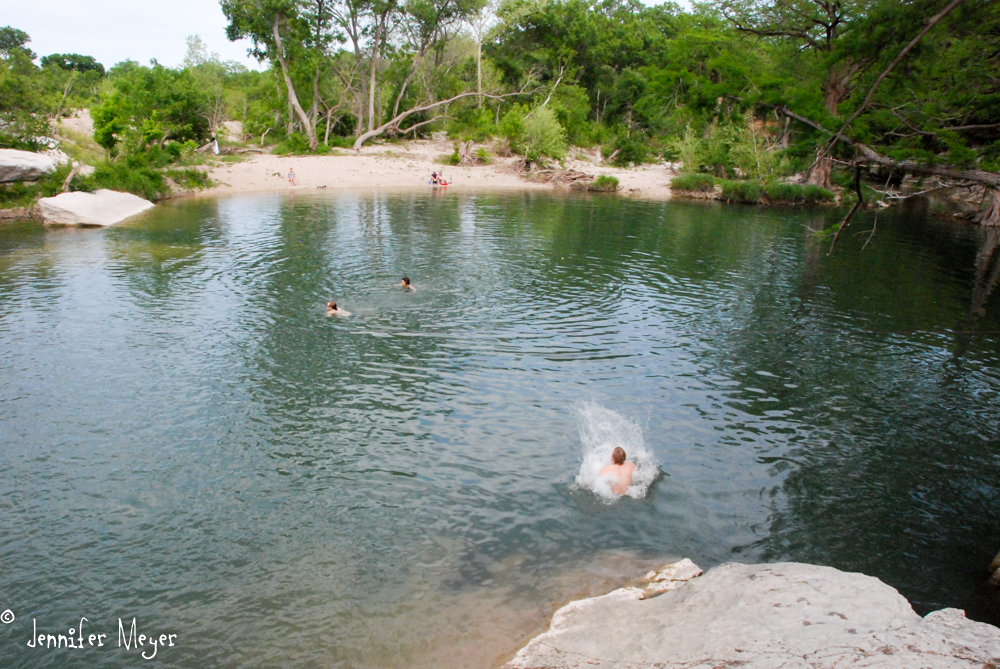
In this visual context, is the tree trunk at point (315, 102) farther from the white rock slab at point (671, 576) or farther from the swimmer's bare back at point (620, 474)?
the white rock slab at point (671, 576)

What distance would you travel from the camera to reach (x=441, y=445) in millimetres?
12359

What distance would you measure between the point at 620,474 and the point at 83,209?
120 ft

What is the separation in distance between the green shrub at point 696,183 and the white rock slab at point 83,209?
40938mm

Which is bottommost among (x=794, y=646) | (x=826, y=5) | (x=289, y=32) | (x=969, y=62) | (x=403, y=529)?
(x=403, y=529)

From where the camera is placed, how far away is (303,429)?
42.0ft

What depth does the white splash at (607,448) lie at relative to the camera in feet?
36.3

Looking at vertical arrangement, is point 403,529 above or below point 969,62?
below

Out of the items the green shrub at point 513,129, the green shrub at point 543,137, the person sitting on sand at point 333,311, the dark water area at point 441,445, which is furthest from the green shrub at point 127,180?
the green shrub at point 513,129

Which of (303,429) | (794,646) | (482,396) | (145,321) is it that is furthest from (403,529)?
(145,321)

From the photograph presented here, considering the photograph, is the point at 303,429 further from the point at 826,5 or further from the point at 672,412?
the point at 826,5

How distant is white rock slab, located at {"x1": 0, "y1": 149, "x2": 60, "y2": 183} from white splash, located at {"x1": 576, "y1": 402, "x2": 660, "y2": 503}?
40632 mm

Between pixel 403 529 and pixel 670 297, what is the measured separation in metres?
15.2

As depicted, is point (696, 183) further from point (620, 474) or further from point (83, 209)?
point (620, 474)

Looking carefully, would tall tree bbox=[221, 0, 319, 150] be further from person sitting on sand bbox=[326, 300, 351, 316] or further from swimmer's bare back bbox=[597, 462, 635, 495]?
swimmer's bare back bbox=[597, 462, 635, 495]
